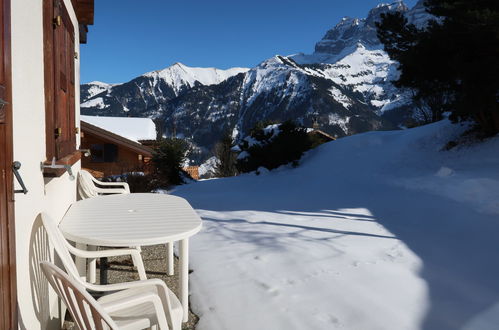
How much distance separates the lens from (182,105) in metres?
114

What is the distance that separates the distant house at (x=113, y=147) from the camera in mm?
15141

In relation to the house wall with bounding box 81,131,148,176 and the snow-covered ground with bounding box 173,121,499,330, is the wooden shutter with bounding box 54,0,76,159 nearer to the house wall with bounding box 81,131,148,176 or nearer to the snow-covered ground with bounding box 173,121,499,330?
the snow-covered ground with bounding box 173,121,499,330

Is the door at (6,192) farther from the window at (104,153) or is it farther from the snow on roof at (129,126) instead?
the snow on roof at (129,126)

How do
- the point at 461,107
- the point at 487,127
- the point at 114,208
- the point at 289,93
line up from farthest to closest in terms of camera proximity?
the point at 289,93 → the point at 487,127 → the point at 461,107 → the point at 114,208

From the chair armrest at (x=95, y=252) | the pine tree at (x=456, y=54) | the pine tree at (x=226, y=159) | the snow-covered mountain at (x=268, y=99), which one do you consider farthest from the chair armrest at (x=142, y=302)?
the snow-covered mountain at (x=268, y=99)

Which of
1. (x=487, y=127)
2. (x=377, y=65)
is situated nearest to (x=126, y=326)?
(x=487, y=127)

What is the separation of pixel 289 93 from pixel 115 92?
7804 centimetres

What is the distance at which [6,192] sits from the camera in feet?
4.49

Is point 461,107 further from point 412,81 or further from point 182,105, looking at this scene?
point 182,105

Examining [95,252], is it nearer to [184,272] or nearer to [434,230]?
[184,272]

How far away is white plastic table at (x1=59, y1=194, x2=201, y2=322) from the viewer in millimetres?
2033

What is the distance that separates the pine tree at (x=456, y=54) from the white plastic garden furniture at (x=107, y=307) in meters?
7.14

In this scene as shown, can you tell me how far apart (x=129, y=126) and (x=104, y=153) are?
15.7ft

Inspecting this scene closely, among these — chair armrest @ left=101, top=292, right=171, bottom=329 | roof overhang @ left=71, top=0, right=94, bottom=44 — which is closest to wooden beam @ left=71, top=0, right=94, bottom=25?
roof overhang @ left=71, top=0, right=94, bottom=44
